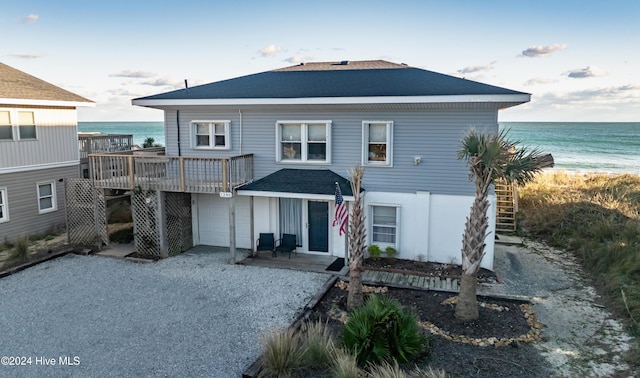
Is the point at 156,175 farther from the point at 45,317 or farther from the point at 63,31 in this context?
the point at 63,31

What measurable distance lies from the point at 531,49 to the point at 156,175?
42987 millimetres

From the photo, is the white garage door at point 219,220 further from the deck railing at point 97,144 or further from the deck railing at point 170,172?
the deck railing at point 97,144

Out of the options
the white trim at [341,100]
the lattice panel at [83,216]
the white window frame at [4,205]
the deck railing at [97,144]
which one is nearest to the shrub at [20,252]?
the lattice panel at [83,216]

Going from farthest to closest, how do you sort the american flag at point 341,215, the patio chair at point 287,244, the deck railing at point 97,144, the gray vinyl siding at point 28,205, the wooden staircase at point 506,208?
the deck railing at point 97,144 → the wooden staircase at point 506,208 → the gray vinyl siding at point 28,205 → the patio chair at point 287,244 → the american flag at point 341,215

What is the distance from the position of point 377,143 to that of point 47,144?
13.0 metres

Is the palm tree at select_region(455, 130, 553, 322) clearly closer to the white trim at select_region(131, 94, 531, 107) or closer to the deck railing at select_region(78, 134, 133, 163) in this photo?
the white trim at select_region(131, 94, 531, 107)

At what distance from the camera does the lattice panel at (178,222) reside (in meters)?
13.9

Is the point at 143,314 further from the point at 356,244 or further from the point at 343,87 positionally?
the point at 343,87

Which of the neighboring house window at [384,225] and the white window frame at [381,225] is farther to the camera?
the neighboring house window at [384,225]

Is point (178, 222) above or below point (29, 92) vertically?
below

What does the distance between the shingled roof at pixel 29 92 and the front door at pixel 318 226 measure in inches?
434

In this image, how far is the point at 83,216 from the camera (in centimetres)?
1488

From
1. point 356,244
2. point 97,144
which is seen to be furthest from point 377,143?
point 97,144

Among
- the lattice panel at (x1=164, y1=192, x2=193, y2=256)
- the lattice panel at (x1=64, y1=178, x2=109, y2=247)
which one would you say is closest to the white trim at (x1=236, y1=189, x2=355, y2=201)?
the lattice panel at (x1=164, y1=192, x2=193, y2=256)
